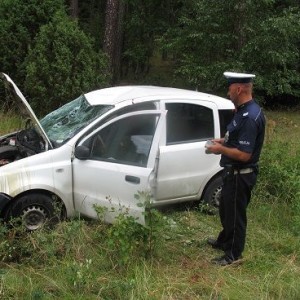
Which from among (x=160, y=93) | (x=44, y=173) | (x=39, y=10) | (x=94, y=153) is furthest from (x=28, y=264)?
(x=39, y=10)

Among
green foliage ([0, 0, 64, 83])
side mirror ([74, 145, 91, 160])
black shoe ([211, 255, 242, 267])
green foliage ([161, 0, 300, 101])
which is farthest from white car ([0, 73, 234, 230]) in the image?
green foliage ([161, 0, 300, 101])

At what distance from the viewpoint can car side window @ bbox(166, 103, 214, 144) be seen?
5727 mm

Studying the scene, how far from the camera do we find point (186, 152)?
18.7ft

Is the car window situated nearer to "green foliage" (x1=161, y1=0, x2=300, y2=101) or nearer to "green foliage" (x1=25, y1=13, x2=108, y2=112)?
"green foliage" (x1=25, y1=13, x2=108, y2=112)

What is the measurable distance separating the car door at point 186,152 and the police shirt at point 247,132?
1.18m

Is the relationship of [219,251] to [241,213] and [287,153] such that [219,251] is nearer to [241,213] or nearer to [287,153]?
[241,213]

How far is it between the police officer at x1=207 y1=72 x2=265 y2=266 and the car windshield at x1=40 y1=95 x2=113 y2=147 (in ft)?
5.20

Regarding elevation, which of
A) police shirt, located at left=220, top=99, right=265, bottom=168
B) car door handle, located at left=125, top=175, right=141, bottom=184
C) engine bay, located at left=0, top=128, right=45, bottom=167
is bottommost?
car door handle, located at left=125, top=175, right=141, bottom=184

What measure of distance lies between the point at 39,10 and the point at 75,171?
8.15 meters

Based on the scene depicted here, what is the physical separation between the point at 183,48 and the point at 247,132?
34.3ft

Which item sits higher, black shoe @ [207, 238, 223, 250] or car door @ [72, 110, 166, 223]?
car door @ [72, 110, 166, 223]

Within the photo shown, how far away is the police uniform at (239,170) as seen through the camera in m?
4.27

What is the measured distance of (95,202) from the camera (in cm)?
510

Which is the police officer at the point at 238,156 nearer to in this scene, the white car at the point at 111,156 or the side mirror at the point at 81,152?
the white car at the point at 111,156
